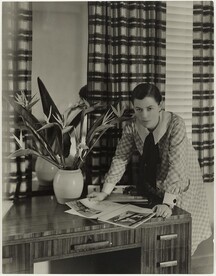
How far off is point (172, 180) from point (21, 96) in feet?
2.62

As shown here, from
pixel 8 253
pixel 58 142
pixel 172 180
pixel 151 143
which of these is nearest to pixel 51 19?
pixel 58 142

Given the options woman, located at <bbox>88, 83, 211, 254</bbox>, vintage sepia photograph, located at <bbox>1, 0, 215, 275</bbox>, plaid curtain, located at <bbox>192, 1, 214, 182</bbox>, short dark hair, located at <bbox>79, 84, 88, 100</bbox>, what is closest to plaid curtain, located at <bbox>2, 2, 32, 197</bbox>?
vintage sepia photograph, located at <bbox>1, 0, 215, 275</bbox>

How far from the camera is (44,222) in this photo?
5.07ft

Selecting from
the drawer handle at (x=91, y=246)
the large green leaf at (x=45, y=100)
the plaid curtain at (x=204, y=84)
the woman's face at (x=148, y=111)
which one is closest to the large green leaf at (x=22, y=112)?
the large green leaf at (x=45, y=100)

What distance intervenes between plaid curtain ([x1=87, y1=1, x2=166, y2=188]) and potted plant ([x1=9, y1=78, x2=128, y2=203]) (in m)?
0.10

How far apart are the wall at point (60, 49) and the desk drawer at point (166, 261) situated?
0.84m

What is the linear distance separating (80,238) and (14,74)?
847 mm

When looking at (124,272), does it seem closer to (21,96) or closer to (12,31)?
(21,96)

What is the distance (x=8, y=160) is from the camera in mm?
1849

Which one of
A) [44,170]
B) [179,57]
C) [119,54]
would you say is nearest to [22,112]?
[44,170]

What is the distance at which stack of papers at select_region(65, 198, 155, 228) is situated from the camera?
156 cm

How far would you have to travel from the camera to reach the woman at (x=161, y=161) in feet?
5.76

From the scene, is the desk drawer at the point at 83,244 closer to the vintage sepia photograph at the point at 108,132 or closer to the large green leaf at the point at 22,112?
the vintage sepia photograph at the point at 108,132

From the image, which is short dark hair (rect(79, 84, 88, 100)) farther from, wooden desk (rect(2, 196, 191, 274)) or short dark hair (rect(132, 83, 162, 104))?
wooden desk (rect(2, 196, 191, 274))
